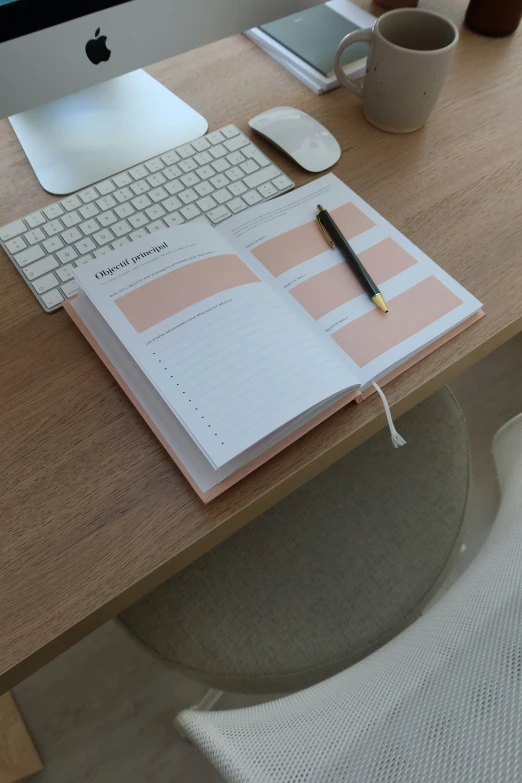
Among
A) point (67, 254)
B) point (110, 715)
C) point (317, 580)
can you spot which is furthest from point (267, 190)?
point (110, 715)

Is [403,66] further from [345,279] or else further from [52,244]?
[52,244]

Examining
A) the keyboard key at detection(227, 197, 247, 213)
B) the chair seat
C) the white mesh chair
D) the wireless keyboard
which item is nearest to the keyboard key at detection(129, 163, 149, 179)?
the wireless keyboard

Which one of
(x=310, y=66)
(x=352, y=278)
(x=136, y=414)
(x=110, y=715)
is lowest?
(x=110, y=715)

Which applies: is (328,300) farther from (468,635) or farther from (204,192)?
(468,635)

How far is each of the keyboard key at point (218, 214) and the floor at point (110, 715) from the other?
66cm

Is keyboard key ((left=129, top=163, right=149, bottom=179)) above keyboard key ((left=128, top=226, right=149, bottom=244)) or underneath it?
above

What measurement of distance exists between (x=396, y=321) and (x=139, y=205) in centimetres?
29

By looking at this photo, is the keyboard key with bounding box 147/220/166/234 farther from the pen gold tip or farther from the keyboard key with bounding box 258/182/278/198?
the pen gold tip

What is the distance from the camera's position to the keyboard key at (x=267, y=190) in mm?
625

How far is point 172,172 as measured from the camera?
2.08 ft

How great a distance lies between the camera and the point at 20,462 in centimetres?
47

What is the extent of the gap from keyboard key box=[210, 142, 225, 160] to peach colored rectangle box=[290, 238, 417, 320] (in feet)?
0.68

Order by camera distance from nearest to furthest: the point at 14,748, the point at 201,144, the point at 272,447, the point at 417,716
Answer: the point at 417,716 < the point at 272,447 < the point at 201,144 < the point at 14,748

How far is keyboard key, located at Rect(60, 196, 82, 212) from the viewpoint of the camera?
601mm
